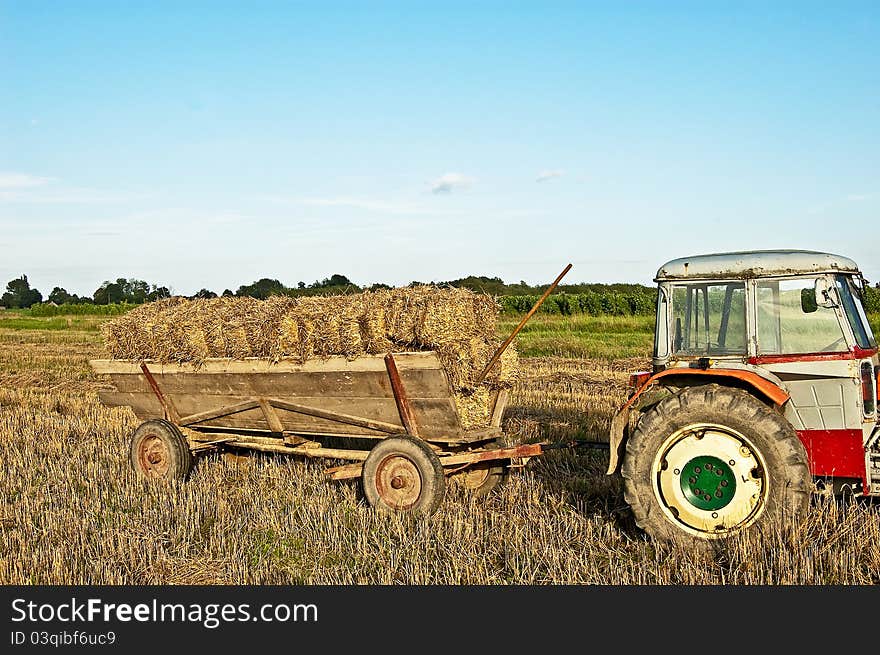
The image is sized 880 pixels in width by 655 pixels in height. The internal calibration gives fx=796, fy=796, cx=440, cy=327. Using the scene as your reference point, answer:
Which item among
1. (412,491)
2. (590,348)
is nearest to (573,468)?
(412,491)

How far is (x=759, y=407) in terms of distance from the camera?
5.38 meters

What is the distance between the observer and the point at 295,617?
15.5 feet

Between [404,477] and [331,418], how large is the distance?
3.41 ft

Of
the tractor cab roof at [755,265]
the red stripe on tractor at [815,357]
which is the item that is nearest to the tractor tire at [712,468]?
the red stripe on tractor at [815,357]

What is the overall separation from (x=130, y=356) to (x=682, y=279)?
19.1 feet

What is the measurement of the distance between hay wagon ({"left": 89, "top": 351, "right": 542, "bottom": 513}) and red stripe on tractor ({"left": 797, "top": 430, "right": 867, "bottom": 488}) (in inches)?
88.2

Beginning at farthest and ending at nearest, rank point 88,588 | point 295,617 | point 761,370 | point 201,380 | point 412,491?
point 201,380
point 412,491
point 761,370
point 88,588
point 295,617

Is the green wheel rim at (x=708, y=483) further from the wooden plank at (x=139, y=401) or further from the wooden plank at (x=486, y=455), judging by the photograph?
the wooden plank at (x=139, y=401)

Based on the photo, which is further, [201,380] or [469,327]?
[201,380]

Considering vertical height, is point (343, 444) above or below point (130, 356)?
below

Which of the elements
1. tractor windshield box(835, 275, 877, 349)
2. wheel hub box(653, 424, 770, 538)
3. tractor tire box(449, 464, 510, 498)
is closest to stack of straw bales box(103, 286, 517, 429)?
tractor tire box(449, 464, 510, 498)

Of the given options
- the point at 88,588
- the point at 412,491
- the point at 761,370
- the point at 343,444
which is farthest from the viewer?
the point at 343,444

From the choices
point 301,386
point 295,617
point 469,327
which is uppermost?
point 469,327

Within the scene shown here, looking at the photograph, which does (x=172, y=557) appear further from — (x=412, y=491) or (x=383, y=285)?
(x=383, y=285)
